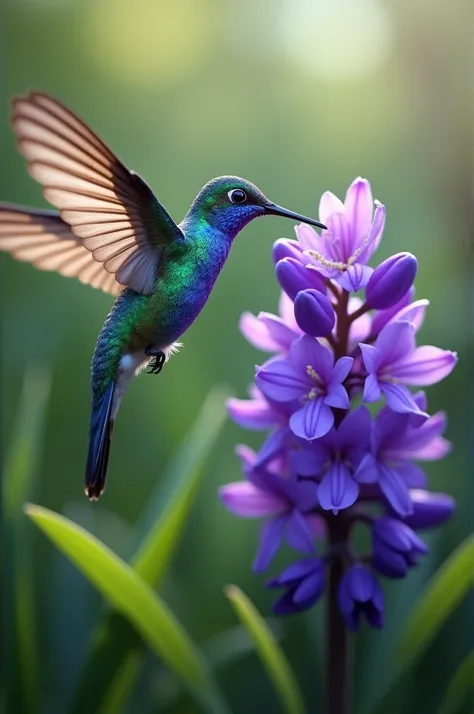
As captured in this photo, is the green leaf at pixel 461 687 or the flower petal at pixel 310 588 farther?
the green leaf at pixel 461 687

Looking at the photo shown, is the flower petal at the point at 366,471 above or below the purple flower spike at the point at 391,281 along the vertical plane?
below

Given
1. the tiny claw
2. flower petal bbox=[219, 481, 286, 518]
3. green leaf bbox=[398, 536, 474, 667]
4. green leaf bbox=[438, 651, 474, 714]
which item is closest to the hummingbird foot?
the tiny claw

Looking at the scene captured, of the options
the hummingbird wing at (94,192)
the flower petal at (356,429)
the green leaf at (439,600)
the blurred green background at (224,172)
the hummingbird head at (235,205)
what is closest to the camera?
the hummingbird wing at (94,192)

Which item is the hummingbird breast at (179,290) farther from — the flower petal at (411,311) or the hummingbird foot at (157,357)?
the flower petal at (411,311)

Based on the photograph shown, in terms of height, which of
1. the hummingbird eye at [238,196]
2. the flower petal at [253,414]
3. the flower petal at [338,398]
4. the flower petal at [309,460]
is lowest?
the flower petal at [309,460]

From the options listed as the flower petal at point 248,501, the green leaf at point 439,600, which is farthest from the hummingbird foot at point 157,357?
the green leaf at point 439,600

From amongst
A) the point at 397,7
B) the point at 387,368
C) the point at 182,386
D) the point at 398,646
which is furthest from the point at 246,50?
the point at 398,646

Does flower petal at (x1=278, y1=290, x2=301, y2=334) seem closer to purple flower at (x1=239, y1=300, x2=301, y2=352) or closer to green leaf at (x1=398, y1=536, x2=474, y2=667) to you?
purple flower at (x1=239, y1=300, x2=301, y2=352)
